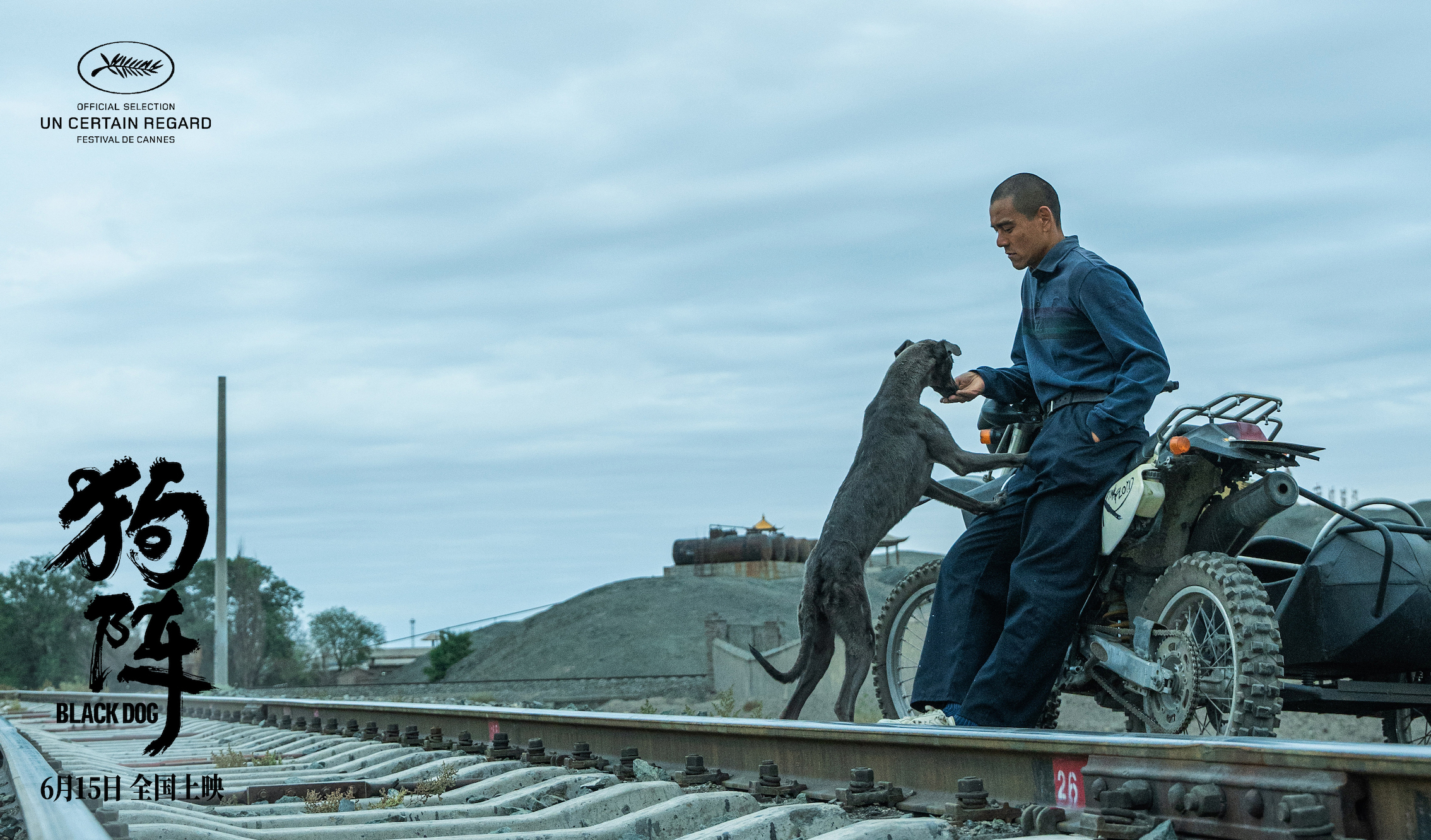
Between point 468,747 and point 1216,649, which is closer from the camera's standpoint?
point 1216,649

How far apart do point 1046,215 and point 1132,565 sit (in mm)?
1340

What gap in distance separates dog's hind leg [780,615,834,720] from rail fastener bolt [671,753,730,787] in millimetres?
2192

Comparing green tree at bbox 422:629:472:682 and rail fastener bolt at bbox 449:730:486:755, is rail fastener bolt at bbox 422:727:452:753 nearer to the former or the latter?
rail fastener bolt at bbox 449:730:486:755

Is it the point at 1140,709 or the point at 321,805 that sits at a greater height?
the point at 1140,709

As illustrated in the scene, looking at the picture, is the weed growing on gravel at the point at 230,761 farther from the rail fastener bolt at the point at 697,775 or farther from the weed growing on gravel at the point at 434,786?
the rail fastener bolt at the point at 697,775

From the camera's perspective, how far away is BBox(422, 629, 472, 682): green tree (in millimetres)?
52134

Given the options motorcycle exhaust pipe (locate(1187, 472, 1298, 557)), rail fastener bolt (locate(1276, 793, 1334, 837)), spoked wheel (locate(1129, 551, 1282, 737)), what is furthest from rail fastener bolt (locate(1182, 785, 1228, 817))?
motorcycle exhaust pipe (locate(1187, 472, 1298, 557))

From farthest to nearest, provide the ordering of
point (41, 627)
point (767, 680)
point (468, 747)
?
point (41, 627)
point (767, 680)
point (468, 747)

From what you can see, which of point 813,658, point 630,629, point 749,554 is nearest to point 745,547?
point 749,554

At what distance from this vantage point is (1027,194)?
4785mm

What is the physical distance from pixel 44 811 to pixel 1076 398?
135 inches

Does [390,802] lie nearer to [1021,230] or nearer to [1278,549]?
[1021,230]

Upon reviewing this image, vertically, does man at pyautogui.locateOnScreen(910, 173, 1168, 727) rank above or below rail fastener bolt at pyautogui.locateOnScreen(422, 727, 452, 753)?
above

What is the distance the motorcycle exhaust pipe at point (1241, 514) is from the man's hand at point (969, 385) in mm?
944
